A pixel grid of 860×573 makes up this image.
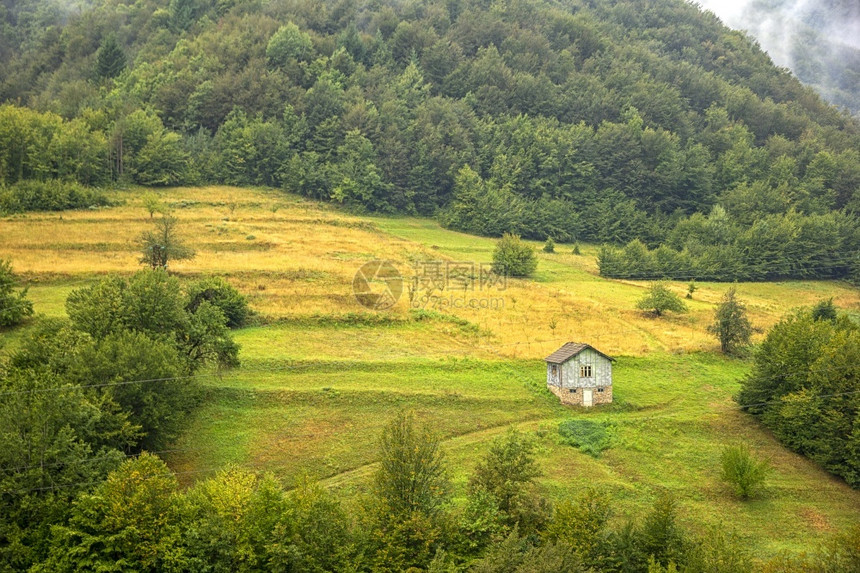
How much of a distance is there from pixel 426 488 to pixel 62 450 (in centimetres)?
1535

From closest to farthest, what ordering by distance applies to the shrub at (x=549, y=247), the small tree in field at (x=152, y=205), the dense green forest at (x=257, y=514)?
1. the dense green forest at (x=257, y=514)
2. the small tree in field at (x=152, y=205)
3. the shrub at (x=549, y=247)

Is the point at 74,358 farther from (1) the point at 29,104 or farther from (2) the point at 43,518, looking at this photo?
(1) the point at 29,104

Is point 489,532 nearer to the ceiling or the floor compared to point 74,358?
nearer to the floor

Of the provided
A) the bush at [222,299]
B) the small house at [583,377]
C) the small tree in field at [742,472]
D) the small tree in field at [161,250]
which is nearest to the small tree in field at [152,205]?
the small tree in field at [161,250]

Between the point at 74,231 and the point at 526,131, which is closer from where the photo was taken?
the point at 74,231

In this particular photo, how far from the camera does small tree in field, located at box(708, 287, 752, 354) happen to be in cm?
6122

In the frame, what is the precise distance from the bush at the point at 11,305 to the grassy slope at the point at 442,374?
5.59 feet

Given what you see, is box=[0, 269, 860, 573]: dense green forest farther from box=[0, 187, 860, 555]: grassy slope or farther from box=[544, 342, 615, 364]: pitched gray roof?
box=[544, 342, 615, 364]: pitched gray roof

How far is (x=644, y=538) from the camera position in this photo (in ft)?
112

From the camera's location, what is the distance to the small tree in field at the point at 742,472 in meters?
42.5

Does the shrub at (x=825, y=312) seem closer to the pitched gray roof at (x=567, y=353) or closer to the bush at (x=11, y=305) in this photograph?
the pitched gray roof at (x=567, y=353)

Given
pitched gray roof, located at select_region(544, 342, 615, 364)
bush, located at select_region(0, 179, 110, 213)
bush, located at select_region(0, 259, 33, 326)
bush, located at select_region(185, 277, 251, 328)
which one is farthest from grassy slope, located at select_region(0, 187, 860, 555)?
bush, located at select_region(0, 179, 110, 213)

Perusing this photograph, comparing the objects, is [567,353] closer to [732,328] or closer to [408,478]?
[732,328]

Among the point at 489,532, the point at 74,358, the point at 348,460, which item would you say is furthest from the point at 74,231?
the point at 489,532
